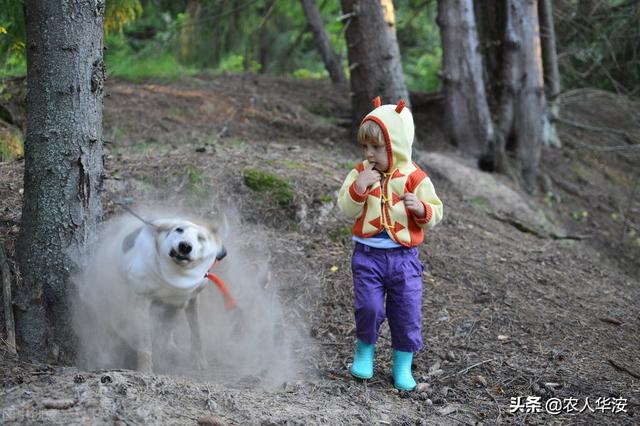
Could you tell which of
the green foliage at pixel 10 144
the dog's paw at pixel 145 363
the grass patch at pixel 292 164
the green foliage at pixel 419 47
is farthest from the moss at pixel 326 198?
the green foliage at pixel 419 47

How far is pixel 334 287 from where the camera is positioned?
229 inches

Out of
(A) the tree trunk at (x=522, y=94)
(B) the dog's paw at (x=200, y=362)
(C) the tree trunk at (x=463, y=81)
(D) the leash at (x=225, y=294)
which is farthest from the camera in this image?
(A) the tree trunk at (x=522, y=94)

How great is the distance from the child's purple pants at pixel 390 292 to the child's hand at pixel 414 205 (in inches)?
10.6

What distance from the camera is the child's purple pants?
4438 millimetres

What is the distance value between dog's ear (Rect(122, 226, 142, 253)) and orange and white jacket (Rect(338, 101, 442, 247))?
1275mm

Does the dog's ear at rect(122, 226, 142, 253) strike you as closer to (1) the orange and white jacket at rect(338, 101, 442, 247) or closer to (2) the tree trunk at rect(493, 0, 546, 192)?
(1) the orange and white jacket at rect(338, 101, 442, 247)

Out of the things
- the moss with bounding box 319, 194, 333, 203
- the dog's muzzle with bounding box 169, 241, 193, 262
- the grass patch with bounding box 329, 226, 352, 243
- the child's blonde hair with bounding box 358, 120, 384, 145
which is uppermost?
the child's blonde hair with bounding box 358, 120, 384, 145

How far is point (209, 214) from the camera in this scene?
6121 mm

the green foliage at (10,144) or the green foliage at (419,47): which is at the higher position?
the green foliage at (419,47)

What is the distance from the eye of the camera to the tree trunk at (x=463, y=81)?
31.7 feet

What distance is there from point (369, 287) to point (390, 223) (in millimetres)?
419

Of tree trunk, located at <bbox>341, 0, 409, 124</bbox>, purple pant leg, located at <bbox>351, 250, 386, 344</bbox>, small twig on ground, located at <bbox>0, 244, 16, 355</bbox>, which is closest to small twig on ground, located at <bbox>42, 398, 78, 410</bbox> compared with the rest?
small twig on ground, located at <bbox>0, 244, 16, 355</bbox>

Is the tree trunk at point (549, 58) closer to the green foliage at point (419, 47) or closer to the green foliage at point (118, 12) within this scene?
the green foliage at point (419, 47)

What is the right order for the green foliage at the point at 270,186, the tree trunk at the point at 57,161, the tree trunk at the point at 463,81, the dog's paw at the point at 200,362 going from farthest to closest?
the tree trunk at the point at 463,81
the green foliage at the point at 270,186
the dog's paw at the point at 200,362
the tree trunk at the point at 57,161
